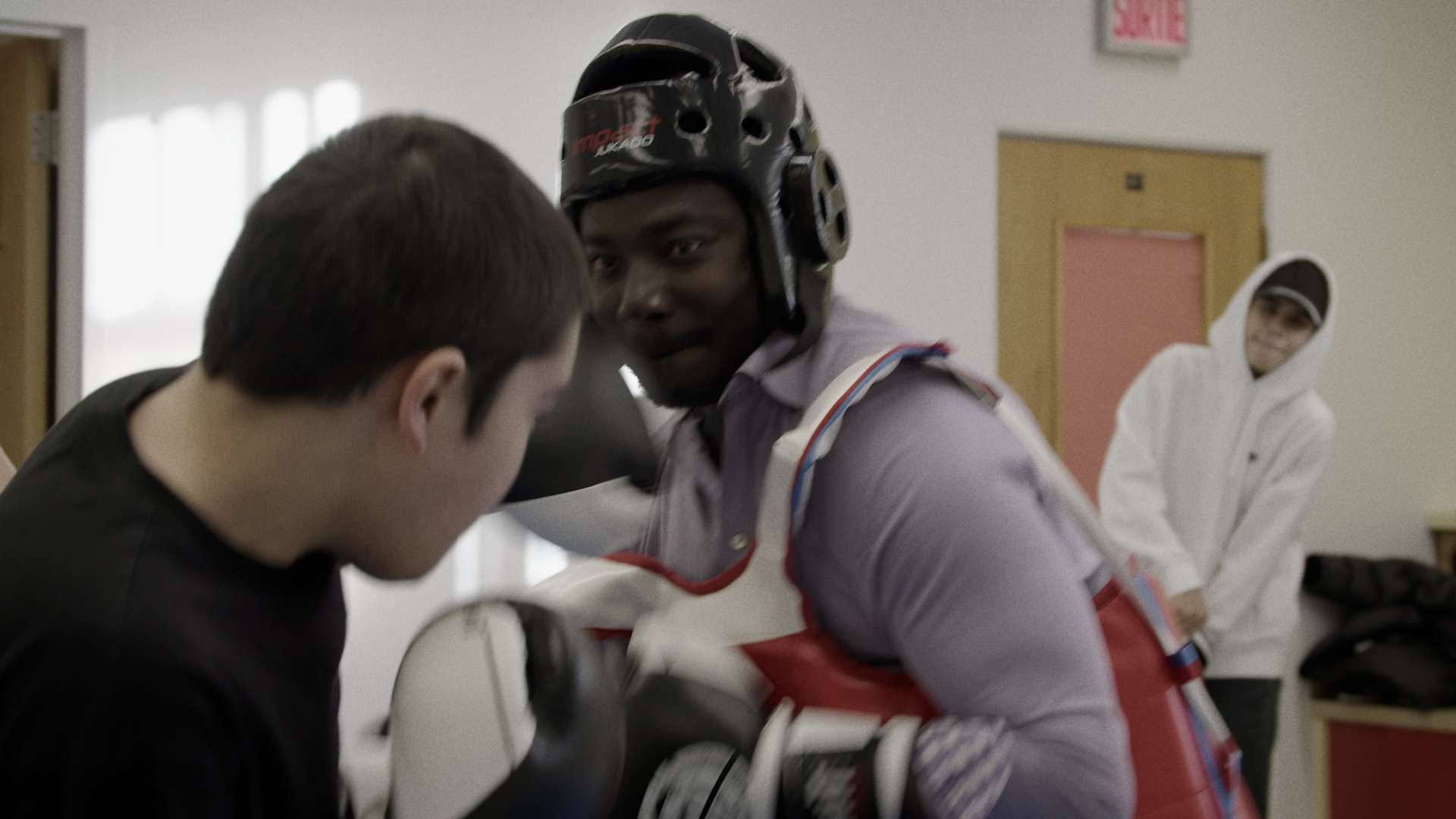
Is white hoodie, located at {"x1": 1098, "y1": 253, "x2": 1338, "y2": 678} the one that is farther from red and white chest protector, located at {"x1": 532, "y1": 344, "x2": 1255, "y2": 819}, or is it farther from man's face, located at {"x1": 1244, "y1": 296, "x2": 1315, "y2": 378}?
red and white chest protector, located at {"x1": 532, "y1": 344, "x2": 1255, "y2": 819}

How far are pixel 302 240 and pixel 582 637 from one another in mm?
318

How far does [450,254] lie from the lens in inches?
32.5

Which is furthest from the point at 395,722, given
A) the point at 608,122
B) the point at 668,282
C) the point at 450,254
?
the point at 608,122

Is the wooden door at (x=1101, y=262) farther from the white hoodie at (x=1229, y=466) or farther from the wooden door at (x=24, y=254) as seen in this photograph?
the wooden door at (x=24, y=254)

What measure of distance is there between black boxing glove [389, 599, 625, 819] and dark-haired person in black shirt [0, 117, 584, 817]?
0.24ft

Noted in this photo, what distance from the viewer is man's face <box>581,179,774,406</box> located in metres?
1.16

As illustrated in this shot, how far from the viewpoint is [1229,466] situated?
3.45 metres

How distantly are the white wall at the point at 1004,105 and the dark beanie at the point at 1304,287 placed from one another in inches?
35.9

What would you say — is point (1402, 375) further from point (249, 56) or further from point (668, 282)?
point (668, 282)

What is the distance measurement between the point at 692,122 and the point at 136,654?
0.66 meters

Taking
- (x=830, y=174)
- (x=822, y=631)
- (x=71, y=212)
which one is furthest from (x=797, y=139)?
(x=71, y=212)

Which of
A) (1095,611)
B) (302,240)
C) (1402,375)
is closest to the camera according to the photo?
(302,240)

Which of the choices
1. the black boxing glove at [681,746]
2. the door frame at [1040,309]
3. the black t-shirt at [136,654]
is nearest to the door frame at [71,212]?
the door frame at [1040,309]

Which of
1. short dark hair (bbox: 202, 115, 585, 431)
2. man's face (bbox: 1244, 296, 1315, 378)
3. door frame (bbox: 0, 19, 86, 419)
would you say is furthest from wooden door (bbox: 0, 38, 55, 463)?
man's face (bbox: 1244, 296, 1315, 378)
